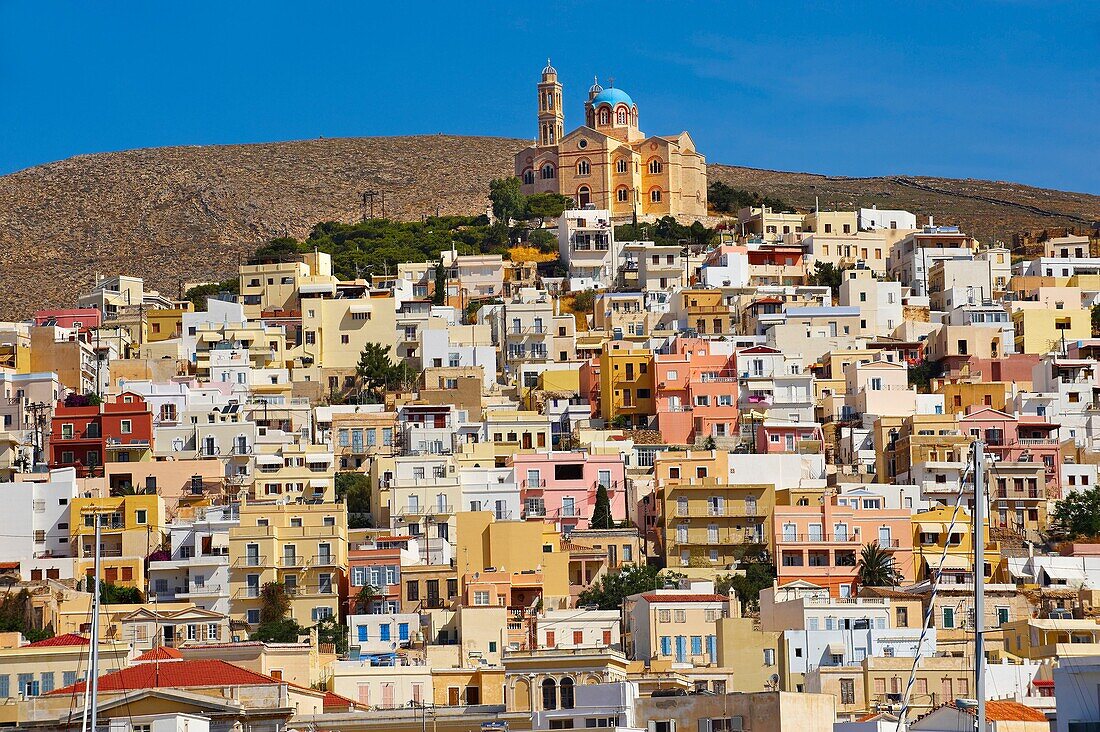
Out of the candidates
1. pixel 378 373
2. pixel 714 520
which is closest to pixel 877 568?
pixel 714 520

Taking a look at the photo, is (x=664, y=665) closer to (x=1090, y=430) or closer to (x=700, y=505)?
(x=700, y=505)

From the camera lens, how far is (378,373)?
92188 millimetres

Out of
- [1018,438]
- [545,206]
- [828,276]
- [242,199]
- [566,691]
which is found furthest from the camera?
[242,199]

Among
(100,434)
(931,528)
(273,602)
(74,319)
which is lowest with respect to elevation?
(273,602)

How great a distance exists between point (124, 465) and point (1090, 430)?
35861 mm

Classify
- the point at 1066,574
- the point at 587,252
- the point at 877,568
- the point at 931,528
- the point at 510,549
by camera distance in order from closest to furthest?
the point at 1066,574 < the point at 510,549 < the point at 877,568 < the point at 931,528 < the point at 587,252

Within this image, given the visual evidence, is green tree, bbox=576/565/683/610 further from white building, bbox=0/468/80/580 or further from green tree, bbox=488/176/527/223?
green tree, bbox=488/176/527/223

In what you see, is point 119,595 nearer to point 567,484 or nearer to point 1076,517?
point 567,484

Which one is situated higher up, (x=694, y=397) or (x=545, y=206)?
(x=545, y=206)

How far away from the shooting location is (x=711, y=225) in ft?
404

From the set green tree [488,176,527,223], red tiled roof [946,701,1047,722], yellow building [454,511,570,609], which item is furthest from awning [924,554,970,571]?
green tree [488,176,527,223]

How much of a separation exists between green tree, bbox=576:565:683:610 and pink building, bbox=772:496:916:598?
12.8 ft

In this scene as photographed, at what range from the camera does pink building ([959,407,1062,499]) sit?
81.2m

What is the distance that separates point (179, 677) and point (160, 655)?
598 cm
